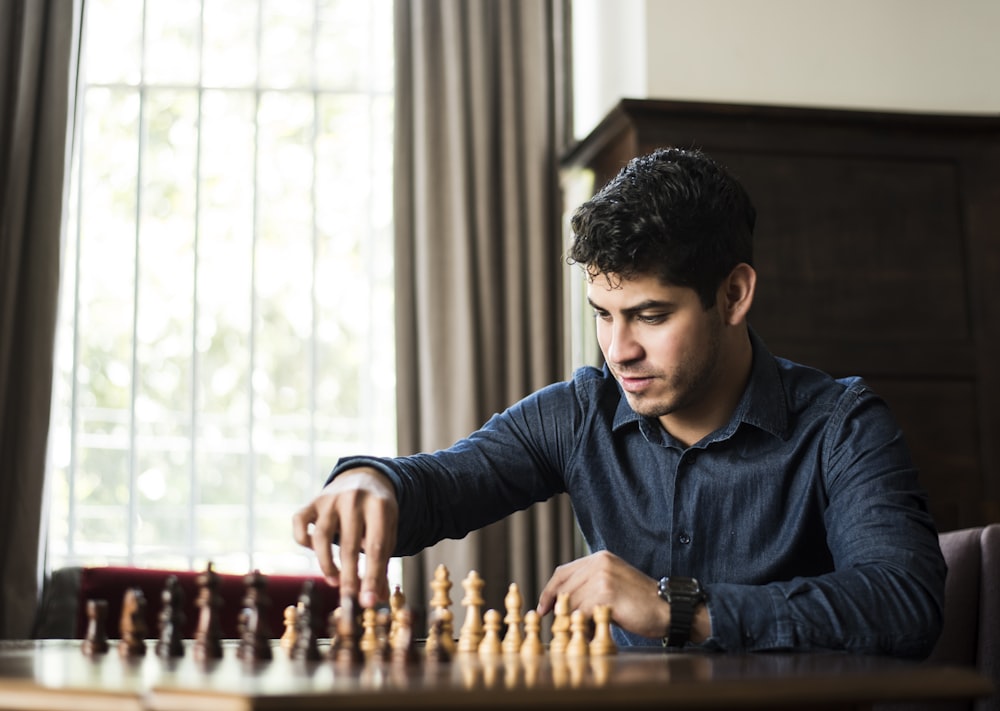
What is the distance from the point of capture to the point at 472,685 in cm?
113

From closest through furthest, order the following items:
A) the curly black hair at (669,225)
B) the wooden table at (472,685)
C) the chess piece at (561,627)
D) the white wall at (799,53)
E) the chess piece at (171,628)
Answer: the wooden table at (472,685) < the chess piece at (171,628) < the chess piece at (561,627) < the curly black hair at (669,225) < the white wall at (799,53)

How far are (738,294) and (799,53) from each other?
203 centimetres

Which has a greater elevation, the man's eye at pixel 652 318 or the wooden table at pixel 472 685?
the man's eye at pixel 652 318

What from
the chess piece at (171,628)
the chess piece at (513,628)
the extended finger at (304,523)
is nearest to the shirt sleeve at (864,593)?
the chess piece at (513,628)

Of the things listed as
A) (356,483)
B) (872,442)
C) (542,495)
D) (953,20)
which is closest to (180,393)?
(542,495)

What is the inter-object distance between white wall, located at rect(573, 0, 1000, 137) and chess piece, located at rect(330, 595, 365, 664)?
2718 millimetres

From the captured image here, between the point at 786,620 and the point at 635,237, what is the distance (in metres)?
0.73

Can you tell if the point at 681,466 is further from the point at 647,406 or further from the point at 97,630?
the point at 97,630

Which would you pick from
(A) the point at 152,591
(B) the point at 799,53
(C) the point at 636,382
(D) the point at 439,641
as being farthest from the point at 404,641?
(B) the point at 799,53

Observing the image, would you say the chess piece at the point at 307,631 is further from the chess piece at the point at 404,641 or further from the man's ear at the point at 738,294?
the man's ear at the point at 738,294

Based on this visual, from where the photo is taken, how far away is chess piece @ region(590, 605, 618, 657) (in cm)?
157

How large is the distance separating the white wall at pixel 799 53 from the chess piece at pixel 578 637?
2.54 metres

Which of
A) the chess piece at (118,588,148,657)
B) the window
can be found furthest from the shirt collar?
the window

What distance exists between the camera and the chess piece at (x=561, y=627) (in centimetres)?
161
